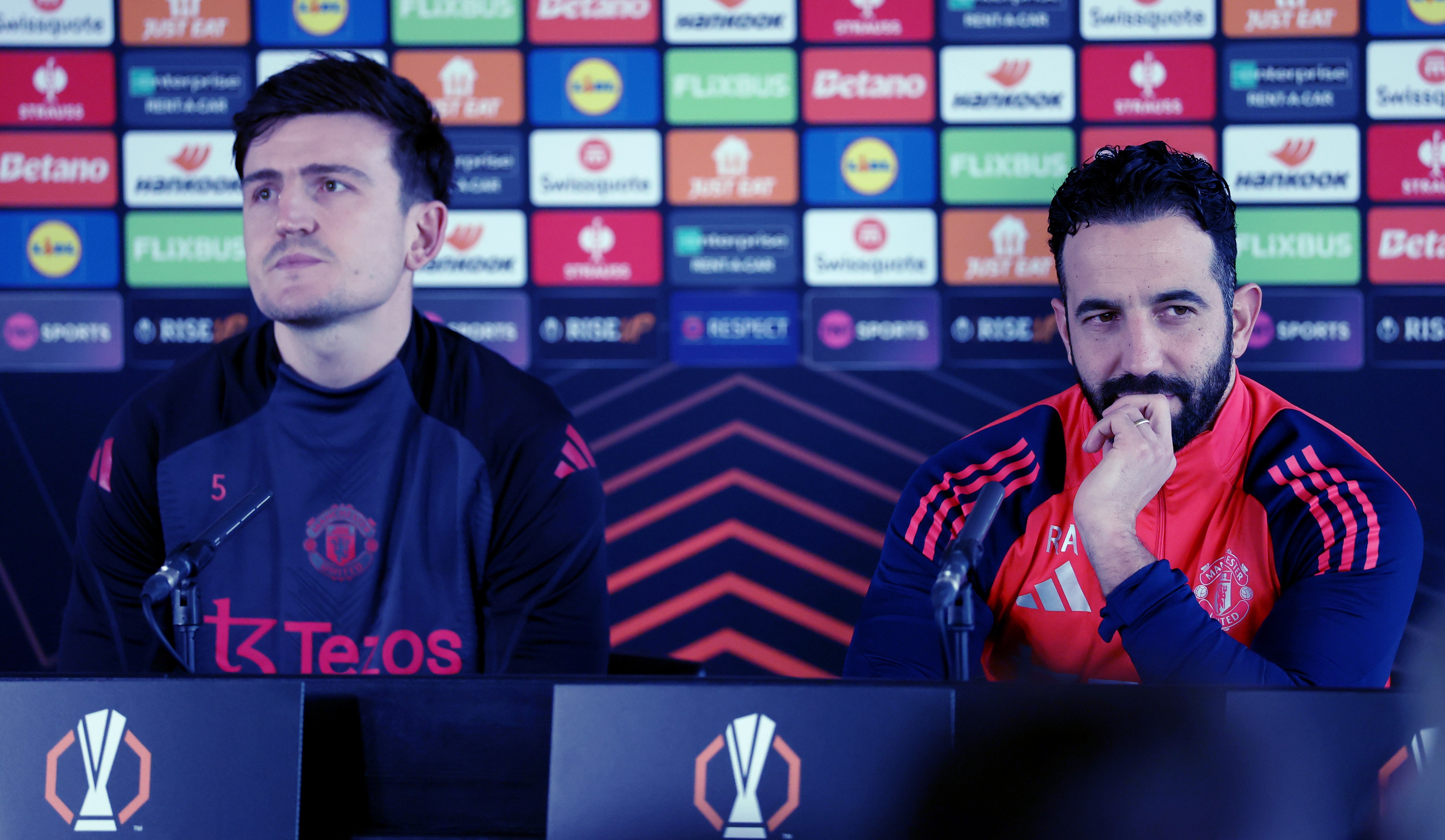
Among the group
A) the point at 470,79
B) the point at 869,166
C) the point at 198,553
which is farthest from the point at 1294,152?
the point at 198,553

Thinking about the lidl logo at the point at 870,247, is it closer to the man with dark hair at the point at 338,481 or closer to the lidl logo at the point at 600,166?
the lidl logo at the point at 600,166

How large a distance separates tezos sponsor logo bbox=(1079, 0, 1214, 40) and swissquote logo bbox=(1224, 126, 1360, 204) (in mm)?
239

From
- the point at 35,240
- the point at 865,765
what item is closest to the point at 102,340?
the point at 35,240

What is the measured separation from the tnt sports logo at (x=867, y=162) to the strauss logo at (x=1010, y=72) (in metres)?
0.27

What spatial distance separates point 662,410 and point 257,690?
150 cm

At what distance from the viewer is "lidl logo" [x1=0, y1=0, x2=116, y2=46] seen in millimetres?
2188

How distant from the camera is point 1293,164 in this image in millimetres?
2119

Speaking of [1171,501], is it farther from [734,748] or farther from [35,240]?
[35,240]

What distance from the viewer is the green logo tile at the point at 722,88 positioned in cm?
215

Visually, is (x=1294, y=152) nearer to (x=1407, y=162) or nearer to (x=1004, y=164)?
(x=1407, y=162)

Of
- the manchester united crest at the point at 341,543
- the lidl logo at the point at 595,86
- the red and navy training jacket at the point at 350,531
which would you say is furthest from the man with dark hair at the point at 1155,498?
the lidl logo at the point at 595,86

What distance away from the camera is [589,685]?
709 mm

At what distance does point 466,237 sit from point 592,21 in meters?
0.53

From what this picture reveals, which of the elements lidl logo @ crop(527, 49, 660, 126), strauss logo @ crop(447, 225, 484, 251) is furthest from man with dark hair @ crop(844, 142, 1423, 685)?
strauss logo @ crop(447, 225, 484, 251)
